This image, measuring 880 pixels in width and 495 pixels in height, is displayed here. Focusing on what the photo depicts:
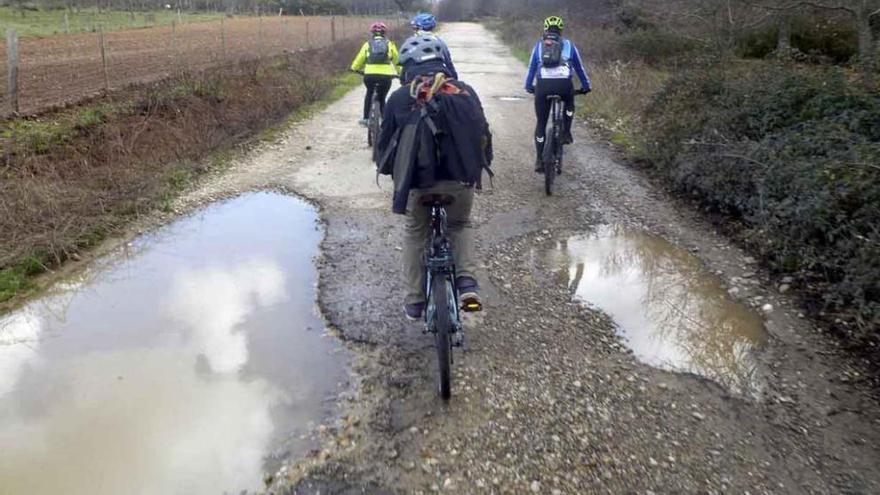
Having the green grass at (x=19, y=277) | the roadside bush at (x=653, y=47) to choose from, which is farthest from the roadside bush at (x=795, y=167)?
the roadside bush at (x=653, y=47)

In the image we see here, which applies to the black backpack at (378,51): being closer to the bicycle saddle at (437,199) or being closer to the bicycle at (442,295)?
the bicycle at (442,295)

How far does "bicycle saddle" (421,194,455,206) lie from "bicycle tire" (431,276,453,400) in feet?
1.50

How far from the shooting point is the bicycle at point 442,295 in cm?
360

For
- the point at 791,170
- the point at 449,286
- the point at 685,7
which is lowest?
the point at 449,286

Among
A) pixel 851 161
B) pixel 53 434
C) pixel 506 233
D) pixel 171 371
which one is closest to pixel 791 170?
pixel 851 161

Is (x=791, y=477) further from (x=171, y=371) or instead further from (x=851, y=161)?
(x=171, y=371)

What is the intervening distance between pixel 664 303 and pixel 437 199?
7.48 feet

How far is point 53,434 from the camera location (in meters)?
3.38

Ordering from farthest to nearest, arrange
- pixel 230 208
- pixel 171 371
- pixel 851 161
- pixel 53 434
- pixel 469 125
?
pixel 230 208
pixel 851 161
pixel 171 371
pixel 469 125
pixel 53 434

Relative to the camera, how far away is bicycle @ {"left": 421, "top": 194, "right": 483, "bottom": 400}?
3602mm

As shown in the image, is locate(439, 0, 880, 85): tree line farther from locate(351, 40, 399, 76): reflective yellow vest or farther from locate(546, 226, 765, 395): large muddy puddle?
locate(351, 40, 399, 76): reflective yellow vest

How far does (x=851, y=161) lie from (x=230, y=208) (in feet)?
19.6

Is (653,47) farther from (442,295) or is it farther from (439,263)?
(442,295)

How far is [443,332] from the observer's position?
11.7ft
